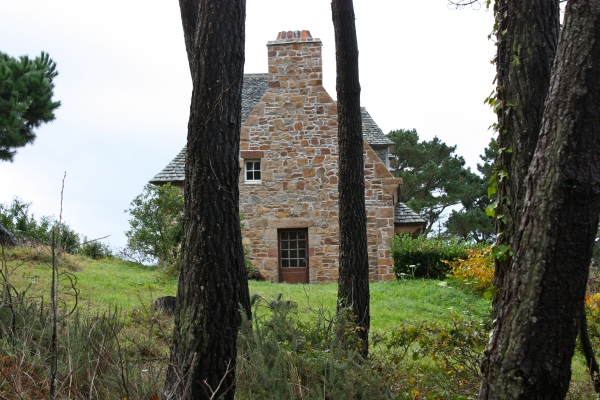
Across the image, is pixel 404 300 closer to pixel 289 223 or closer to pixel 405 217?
pixel 289 223

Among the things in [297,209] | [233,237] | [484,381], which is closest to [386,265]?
[297,209]

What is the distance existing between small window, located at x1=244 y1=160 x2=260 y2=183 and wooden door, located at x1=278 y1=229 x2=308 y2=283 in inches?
68.5

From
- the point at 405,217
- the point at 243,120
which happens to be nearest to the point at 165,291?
the point at 243,120

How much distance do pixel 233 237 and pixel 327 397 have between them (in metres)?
1.38

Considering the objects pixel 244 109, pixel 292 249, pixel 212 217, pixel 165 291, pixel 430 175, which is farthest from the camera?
pixel 430 175

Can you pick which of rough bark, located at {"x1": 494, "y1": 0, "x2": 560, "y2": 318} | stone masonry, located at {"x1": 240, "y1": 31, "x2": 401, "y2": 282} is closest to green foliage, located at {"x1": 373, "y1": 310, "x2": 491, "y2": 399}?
rough bark, located at {"x1": 494, "y1": 0, "x2": 560, "y2": 318}

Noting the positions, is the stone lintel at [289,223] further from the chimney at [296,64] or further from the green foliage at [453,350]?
the green foliage at [453,350]

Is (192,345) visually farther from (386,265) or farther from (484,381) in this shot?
(386,265)

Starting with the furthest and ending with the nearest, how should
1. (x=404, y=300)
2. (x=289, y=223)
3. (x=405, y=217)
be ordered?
(x=405, y=217), (x=289, y=223), (x=404, y=300)

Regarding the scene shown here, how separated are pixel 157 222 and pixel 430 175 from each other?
21087mm

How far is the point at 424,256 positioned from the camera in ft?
57.4

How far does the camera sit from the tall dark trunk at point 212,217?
455 centimetres

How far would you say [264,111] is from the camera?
62.9 ft

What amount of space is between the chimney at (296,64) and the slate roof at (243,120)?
210cm
